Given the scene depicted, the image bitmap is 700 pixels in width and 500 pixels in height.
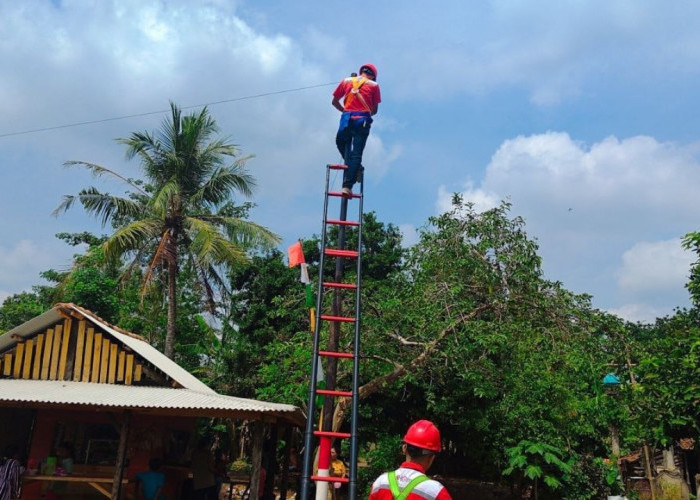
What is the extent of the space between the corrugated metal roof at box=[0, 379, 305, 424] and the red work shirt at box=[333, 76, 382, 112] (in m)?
4.37

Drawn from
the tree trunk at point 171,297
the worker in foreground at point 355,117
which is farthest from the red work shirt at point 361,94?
the tree trunk at point 171,297

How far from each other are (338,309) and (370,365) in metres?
5.23

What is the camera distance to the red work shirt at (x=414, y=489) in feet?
9.57

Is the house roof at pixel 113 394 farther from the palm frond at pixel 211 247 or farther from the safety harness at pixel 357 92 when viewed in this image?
the safety harness at pixel 357 92

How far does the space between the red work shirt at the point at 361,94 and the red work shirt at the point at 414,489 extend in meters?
5.00

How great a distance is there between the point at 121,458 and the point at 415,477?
24.8 ft

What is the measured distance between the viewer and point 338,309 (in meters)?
7.05

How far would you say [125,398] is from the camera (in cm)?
918

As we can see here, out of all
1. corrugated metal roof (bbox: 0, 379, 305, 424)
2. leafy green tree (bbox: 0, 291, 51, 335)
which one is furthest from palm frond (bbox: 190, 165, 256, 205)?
leafy green tree (bbox: 0, 291, 51, 335)

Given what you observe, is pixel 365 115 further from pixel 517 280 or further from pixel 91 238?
pixel 91 238

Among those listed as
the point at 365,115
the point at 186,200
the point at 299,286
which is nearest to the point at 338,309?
the point at 365,115

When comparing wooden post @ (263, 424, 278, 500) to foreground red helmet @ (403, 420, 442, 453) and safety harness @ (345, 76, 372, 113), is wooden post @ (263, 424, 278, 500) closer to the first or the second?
safety harness @ (345, 76, 372, 113)

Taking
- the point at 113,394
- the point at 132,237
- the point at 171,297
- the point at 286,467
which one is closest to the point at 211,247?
the point at 132,237

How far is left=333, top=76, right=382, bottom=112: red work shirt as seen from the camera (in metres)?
7.27
